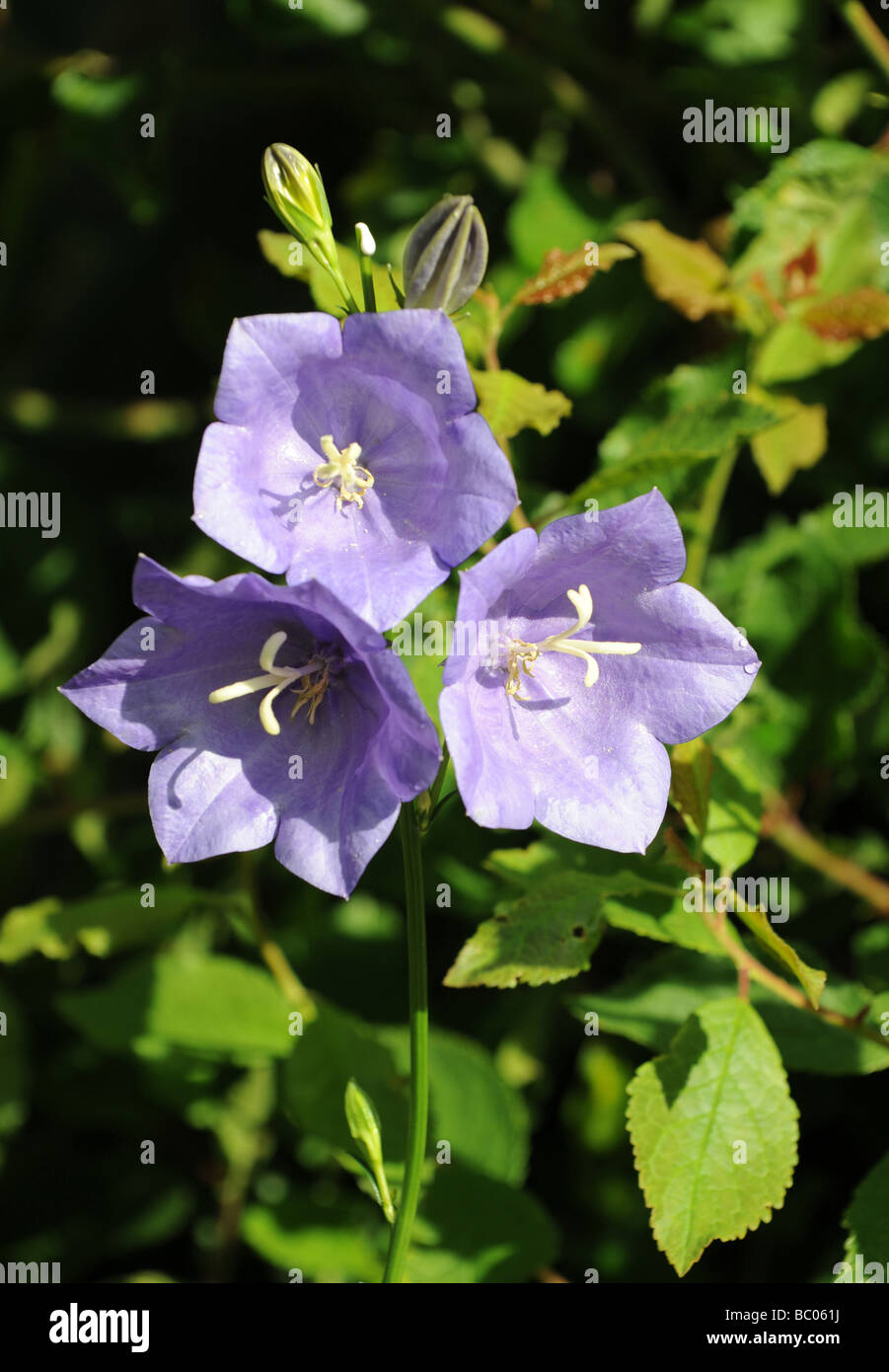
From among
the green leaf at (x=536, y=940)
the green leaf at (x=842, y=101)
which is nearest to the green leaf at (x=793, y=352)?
the green leaf at (x=842, y=101)

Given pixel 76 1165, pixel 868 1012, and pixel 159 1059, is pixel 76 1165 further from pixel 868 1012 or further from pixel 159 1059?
pixel 868 1012

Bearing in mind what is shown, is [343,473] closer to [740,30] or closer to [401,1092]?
[401,1092]

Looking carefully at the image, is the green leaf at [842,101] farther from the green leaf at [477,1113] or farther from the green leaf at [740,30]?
the green leaf at [477,1113]

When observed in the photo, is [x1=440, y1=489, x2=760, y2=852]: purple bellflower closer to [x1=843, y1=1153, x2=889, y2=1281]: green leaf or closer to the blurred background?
the blurred background

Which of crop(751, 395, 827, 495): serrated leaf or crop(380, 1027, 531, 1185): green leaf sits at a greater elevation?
crop(751, 395, 827, 495): serrated leaf

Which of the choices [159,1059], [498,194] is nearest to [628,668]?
[159,1059]

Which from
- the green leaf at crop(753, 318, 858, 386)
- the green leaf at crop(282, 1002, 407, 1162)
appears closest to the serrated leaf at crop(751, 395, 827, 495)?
the green leaf at crop(753, 318, 858, 386)
